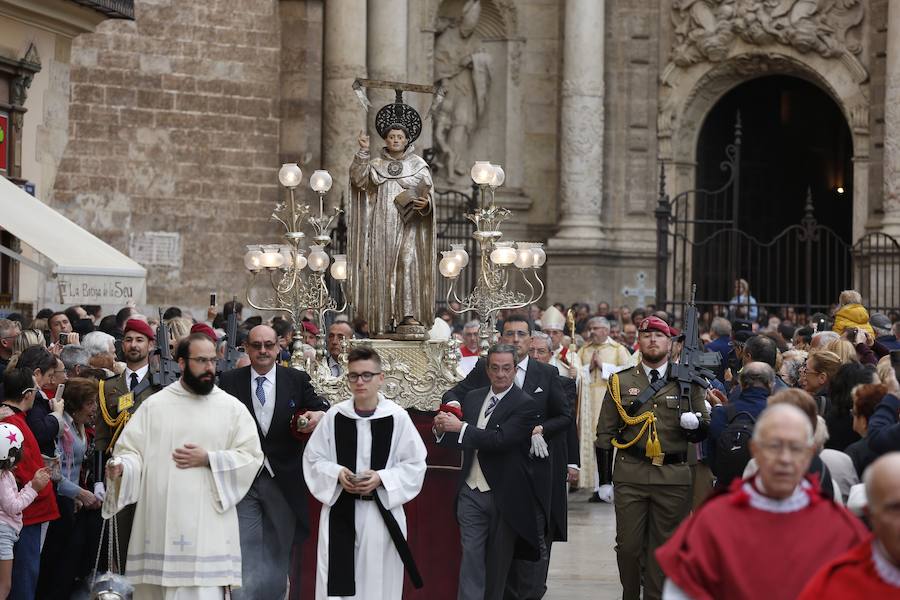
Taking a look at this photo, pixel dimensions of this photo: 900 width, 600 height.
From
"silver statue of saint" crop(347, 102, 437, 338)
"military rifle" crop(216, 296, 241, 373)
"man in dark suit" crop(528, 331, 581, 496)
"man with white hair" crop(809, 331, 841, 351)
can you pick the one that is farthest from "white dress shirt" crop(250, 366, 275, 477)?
"man with white hair" crop(809, 331, 841, 351)

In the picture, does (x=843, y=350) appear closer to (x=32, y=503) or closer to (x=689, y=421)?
(x=689, y=421)

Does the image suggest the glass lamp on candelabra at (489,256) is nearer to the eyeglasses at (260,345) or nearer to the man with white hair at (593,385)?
the eyeglasses at (260,345)

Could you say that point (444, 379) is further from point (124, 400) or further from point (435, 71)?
point (435, 71)

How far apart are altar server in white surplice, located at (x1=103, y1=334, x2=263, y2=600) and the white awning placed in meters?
6.88

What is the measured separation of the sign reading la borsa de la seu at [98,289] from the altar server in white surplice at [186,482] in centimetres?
688

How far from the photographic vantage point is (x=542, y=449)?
10.0 m

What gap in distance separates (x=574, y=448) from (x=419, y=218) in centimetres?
182

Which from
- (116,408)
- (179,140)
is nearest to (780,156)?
(179,140)

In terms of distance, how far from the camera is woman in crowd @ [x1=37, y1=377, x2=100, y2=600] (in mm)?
9609

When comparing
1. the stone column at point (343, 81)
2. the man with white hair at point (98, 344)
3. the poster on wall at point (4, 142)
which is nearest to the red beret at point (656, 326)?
the man with white hair at point (98, 344)

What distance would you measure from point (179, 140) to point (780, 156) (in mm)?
10125

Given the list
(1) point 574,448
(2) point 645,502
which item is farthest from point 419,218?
(2) point 645,502

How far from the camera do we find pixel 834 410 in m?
8.80

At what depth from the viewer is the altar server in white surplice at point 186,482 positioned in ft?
27.1
